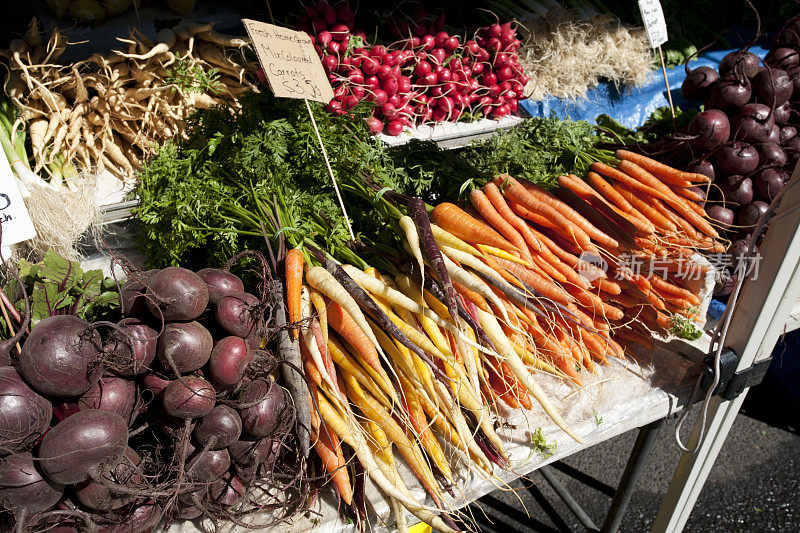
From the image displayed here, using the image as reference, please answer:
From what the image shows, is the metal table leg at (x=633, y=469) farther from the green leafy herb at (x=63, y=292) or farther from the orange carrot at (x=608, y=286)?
the green leafy herb at (x=63, y=292)

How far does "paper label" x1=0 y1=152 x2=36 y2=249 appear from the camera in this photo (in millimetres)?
1615

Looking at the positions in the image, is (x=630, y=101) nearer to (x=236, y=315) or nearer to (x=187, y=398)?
(x=236, y=315)

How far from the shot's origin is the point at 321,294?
5.74 feet

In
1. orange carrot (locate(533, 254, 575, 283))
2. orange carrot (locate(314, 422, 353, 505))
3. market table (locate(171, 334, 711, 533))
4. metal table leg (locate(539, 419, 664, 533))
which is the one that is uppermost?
orange carrot (locate(533, 254, 575, 283))

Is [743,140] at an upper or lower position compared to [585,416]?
upper

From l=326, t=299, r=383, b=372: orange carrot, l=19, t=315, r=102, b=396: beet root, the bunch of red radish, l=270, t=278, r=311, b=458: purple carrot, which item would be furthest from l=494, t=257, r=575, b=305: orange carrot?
the bunch of red radish

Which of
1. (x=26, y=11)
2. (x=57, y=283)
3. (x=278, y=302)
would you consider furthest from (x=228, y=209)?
(x=26, y=11)

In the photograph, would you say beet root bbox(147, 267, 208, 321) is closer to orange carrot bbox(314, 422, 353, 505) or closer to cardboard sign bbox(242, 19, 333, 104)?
orange carrot bbox(314, 422, 353, 505)

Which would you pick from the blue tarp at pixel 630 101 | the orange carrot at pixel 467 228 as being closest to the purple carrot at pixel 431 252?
the orange carrot at pixel 467 228

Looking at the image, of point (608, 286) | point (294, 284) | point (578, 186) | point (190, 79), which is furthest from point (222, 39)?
point (608, 286)

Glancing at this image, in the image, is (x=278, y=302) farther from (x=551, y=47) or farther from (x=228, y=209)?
(x=551, y=47)

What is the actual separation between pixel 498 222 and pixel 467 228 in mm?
158

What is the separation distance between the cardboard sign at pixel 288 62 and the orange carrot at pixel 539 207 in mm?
835

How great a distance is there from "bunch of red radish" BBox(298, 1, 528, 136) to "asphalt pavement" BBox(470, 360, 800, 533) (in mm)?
2433
